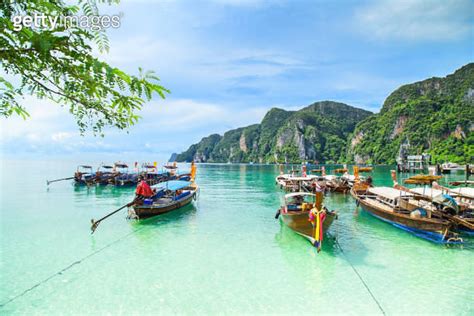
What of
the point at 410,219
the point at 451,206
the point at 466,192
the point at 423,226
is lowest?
the point at 423,226

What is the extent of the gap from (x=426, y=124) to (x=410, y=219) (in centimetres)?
15587

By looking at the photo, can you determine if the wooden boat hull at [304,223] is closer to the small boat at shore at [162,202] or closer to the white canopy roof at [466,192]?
the small boat at shore at [162,202]

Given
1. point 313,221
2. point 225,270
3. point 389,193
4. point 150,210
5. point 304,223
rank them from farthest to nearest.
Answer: point 389,193, point 150,210, point 304,223, point 313,221, point 225,270

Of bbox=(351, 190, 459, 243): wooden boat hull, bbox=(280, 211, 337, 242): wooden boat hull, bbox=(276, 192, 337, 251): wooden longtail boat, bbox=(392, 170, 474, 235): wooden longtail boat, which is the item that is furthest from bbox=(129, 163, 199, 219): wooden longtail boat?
bbox=(392, 170, 474, 235): wooden longtail boat

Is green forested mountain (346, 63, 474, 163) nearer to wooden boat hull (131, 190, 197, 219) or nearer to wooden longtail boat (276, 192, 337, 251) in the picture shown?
wooden longtail boat (276, 192, 337, 251)

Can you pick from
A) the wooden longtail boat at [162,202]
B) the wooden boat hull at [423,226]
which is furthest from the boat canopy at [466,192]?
the wooden longtail boat at [162,202]

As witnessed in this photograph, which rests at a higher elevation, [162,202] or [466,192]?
[466,192]

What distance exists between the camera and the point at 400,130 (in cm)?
16150

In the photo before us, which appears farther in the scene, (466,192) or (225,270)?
(466,192)

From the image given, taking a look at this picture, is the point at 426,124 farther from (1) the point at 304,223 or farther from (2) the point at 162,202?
(1) the point at 304,223

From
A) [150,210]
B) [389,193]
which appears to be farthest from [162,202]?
[389,193]

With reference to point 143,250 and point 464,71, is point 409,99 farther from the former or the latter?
point 143,250

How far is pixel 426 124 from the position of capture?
14525 centimetres

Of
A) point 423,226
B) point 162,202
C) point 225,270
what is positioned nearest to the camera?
point 225,270
